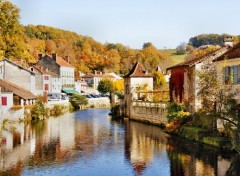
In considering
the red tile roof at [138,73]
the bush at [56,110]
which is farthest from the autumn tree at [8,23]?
the red tile roof at [138,73]

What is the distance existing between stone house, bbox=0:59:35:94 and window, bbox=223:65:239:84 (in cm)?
2925

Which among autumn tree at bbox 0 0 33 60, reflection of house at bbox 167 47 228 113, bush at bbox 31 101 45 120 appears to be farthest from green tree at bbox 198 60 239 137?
autumn tree at bbox 0 0 33 60

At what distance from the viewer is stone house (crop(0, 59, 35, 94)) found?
50688 mm

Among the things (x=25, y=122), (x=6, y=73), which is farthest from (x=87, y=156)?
(x=6, y=73)

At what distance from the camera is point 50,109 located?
54406mm

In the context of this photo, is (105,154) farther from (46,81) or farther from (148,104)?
(46,81)

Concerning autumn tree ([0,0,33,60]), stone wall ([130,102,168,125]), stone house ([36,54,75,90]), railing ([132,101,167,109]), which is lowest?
stone wall ([130,102,168,125])

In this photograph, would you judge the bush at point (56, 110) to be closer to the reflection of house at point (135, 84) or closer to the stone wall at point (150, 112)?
the reflection of house at point (135, 84)

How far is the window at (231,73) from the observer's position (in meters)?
28.1

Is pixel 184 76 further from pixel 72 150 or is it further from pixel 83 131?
pixel 72 150

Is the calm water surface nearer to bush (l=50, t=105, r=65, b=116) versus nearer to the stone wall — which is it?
the stone wall

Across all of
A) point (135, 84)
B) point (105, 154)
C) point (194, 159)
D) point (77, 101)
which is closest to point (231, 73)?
point (194, 159)

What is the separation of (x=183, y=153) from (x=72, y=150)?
715cm

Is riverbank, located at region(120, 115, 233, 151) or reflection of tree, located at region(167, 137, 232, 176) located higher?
riverbank, located at region(120, 115, 233, 151)
